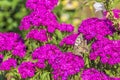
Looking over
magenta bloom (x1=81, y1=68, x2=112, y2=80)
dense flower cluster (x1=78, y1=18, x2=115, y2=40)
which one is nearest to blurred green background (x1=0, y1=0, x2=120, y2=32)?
dense flower cluster (x1=78, y1=18, x2=115, y2=40)

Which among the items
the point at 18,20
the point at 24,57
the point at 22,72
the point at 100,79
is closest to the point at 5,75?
the point at 24,57

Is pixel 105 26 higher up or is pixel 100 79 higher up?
pixel 105 26

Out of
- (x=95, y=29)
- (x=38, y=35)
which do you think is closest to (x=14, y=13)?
(x=38, y=35)

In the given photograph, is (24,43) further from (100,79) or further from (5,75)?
(100,79)

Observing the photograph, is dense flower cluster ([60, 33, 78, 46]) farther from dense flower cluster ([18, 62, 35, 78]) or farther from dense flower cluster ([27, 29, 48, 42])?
dense flower cluster ([18, 62, 35, 78])

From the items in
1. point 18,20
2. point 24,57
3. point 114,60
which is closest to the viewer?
point 114,60

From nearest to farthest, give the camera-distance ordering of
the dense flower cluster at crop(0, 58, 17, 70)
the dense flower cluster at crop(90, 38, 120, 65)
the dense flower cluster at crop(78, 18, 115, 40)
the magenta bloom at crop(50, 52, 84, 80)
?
the magenta bloom at crop(50, 52, 84, 80) → the dense flower cluster at crop(90, 38, 120, 65) → the dense flower cluster at crop(78, 18, 115, 40) → the dense flower cluster at crop(0, 58, 17, 70)

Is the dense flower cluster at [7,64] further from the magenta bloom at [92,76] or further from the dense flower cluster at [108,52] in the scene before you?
the magenta bloom at [92,76]
